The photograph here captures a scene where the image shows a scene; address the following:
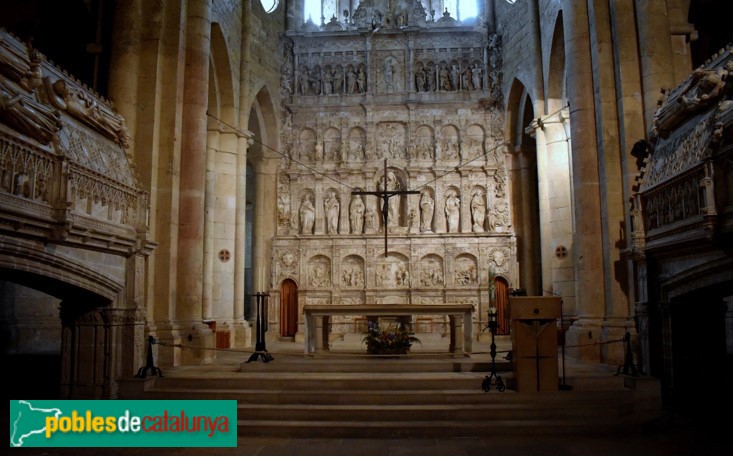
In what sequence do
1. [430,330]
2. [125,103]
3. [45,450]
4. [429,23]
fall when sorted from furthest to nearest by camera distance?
[429,23], [430,330], [125,103], [45,450]

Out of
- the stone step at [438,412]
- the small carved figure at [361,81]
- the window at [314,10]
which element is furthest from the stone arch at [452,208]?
the stone step at [438,412]

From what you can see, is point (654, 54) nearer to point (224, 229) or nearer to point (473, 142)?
point (473, 142)

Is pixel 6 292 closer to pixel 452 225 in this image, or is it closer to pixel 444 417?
pixel 444 417

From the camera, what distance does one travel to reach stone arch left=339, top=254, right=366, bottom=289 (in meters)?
22.6

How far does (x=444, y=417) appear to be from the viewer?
30.1ft

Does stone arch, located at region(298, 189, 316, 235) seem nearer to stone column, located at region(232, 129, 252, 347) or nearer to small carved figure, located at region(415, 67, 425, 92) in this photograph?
stone column, located at region(232, 129, 252, 347)

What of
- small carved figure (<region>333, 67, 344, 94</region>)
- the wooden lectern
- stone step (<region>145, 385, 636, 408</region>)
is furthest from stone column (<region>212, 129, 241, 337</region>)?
the wooden lectern

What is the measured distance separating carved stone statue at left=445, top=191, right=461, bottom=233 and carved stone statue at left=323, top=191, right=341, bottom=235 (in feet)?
14.3

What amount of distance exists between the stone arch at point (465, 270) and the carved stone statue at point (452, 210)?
114 centimetres

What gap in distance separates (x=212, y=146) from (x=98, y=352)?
10.1m

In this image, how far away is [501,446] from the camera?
8.05 m

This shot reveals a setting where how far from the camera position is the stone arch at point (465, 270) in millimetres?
22297

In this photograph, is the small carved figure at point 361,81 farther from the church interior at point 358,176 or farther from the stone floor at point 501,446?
the stone floor at point 501,446

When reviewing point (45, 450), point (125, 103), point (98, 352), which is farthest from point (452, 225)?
point (45, 450)
